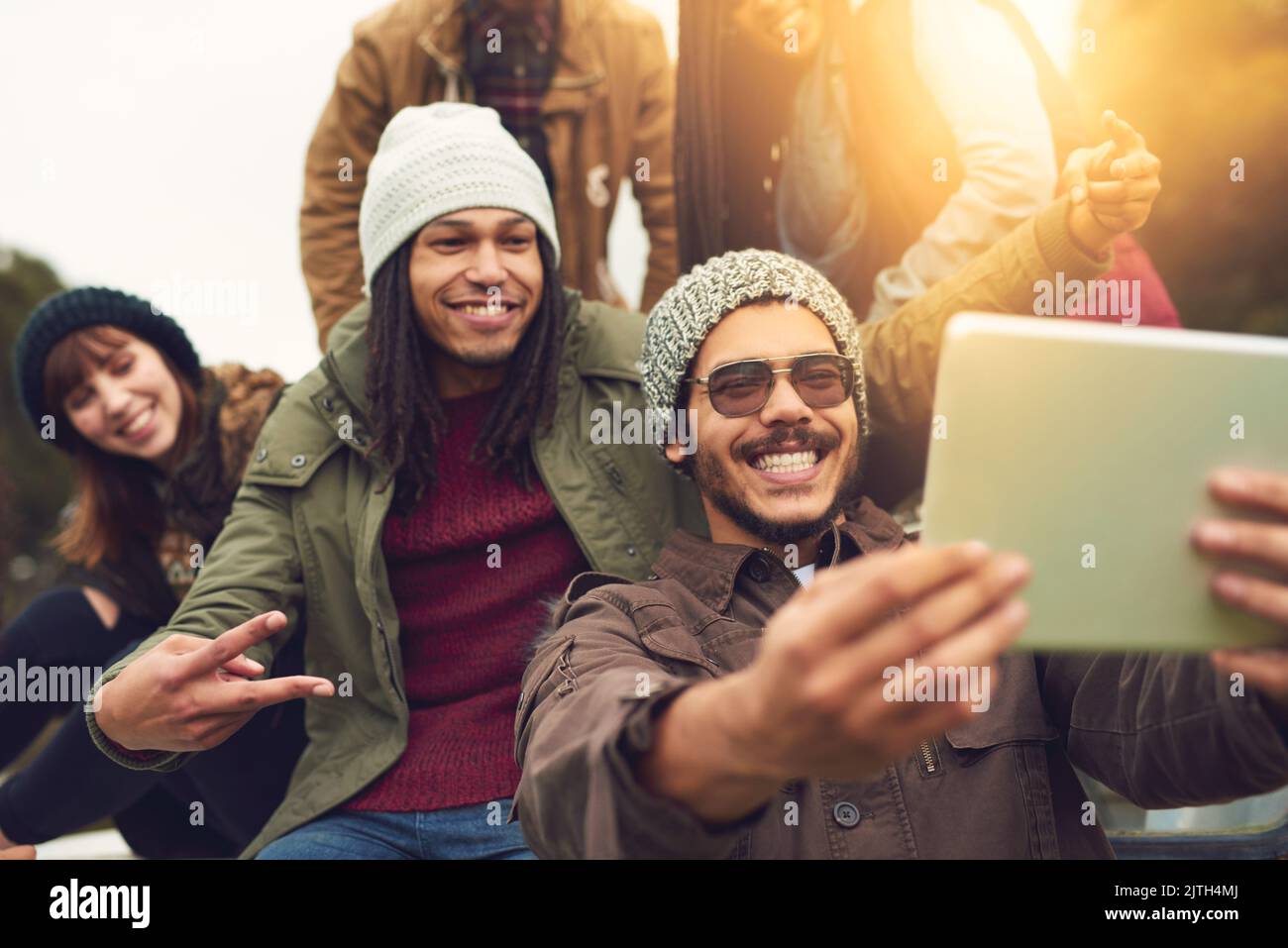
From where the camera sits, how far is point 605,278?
387 centimetres

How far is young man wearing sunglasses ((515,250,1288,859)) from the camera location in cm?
107

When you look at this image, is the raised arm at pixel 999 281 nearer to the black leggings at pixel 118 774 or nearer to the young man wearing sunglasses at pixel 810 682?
the young man wearing sunglasses at pixel 810 682

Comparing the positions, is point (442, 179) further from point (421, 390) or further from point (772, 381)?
point (772, 381)

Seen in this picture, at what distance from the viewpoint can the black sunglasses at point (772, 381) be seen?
2.14 meters

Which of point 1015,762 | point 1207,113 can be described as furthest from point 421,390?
point 1207,113

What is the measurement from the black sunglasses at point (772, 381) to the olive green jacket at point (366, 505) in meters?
0.41

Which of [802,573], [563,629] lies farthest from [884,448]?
[563,629]

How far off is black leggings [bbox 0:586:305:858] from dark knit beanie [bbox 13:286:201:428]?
631 mm

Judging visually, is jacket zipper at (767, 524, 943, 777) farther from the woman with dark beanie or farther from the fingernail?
the woman with dark beanie

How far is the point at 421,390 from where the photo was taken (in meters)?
2.72

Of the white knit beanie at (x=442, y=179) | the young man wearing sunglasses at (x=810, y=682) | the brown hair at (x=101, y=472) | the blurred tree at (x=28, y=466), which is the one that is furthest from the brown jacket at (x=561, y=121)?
the blurred tree at (x=28, y=466)

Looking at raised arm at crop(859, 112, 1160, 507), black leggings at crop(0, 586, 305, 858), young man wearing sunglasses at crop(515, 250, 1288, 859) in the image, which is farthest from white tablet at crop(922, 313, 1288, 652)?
black leggings at crop(0, 586, 305, 858)
